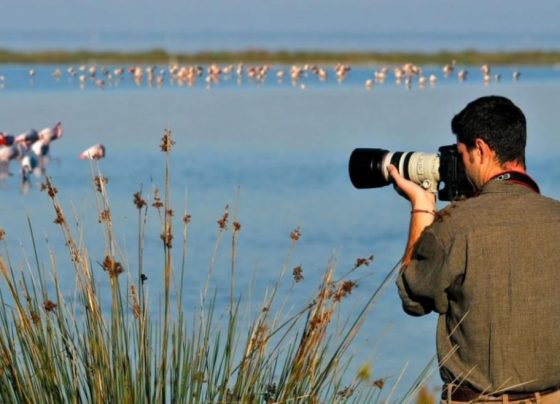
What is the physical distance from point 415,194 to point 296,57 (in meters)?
48.6

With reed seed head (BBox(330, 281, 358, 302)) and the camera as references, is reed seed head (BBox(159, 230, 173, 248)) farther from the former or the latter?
the camera

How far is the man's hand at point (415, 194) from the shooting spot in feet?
11.0

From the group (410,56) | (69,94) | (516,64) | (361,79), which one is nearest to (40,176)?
(69,94)

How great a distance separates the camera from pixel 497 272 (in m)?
3.17

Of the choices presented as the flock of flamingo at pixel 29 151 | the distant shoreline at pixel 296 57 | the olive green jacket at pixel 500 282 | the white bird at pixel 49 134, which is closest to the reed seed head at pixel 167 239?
the olive green jacket at pixel 500 282

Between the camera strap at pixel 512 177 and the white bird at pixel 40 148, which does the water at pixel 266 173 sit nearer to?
the white bird at pixel 40 148

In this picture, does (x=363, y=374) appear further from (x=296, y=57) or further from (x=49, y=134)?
(x=296, y=57)

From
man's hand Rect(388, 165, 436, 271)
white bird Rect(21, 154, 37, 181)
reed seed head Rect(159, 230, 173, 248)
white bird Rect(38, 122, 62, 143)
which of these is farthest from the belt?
white bird Rect(38, 122, 62, 143)

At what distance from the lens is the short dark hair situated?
3.19 m

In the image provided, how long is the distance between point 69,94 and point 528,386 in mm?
26032

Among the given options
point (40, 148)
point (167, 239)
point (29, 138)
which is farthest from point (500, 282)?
point (29, 138)

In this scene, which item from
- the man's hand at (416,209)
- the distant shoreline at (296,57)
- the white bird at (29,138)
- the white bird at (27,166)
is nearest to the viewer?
the man's hand at (416,209)

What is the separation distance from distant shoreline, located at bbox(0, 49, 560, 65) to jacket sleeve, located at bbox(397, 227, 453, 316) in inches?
1794

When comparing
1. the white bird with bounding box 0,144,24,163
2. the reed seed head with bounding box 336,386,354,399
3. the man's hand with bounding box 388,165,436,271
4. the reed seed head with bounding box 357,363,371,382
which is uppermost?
the man's hand with bounding box 388,165,436,271
